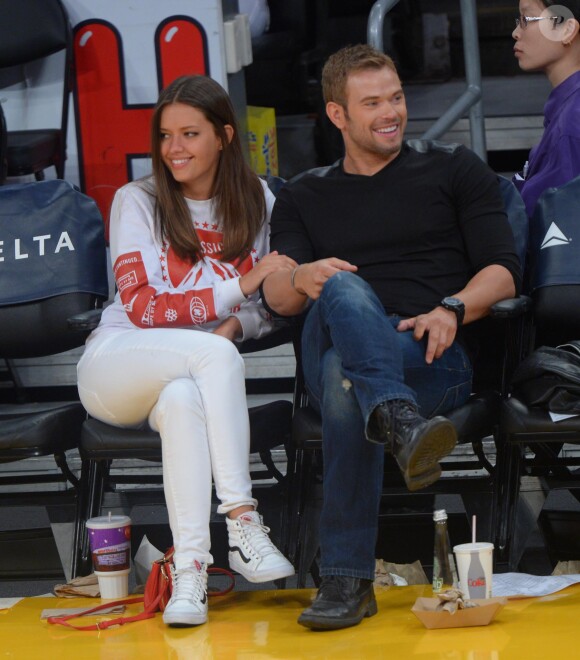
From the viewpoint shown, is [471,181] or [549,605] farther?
[471,181]

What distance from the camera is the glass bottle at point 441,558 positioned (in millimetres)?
2666

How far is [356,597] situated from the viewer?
262cm

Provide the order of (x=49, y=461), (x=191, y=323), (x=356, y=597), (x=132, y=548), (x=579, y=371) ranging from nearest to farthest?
(x=356, y=597), (x=579, y=371), (x=191, y=323), (x=132, y=548), (x=49, y=461)

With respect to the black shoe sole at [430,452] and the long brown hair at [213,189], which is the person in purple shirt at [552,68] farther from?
the black shoe sole at [430,452]

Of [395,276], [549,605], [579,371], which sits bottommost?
[549,605]

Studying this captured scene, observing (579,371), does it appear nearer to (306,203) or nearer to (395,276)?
(395,276)

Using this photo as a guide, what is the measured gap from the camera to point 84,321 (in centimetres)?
316

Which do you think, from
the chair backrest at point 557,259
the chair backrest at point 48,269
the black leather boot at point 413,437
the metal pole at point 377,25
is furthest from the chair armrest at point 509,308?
the metal pole at point 377,25

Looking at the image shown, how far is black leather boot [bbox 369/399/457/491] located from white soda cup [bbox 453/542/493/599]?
0.19 m

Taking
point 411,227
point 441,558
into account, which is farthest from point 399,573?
point 411,227

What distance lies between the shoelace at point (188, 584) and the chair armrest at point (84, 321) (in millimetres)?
736

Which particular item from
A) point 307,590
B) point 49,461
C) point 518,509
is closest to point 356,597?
point 307,590

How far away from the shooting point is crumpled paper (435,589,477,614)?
2.55 meters

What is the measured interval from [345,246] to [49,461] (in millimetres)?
1469
